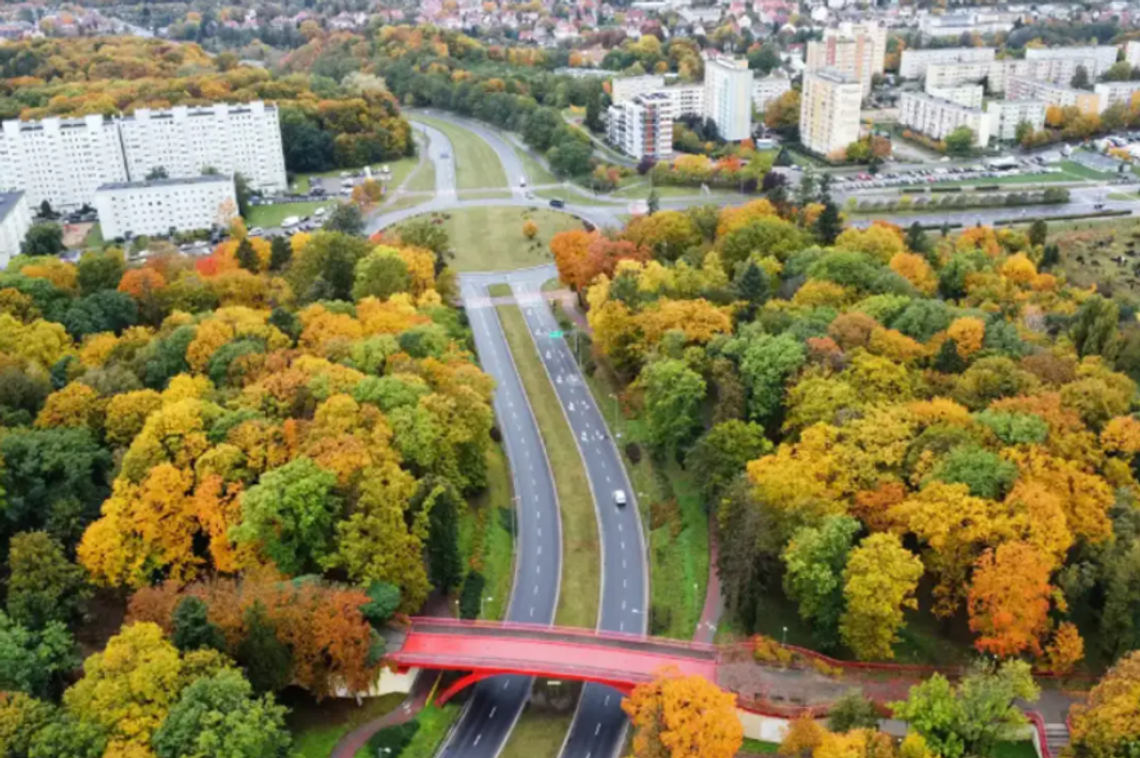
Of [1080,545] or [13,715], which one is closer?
[13,715]

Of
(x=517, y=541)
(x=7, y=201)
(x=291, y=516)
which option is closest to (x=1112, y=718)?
(x=517, y=541)

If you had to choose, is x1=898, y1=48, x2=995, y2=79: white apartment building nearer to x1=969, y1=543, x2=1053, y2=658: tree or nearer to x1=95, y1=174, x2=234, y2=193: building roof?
x1=95, y1=174, x2=234, y2=193: building roof

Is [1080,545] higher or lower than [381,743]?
higher

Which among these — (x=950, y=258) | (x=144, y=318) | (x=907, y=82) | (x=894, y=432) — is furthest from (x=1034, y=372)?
(x=907, y=82)

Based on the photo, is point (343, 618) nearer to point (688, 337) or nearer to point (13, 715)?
point (13, 715)

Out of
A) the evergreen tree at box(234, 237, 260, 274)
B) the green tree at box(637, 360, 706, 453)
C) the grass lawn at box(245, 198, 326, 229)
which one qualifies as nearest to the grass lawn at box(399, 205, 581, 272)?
the grass lawn at box(245, 198, 326, 229)

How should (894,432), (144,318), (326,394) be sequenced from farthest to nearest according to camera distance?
(144,318) < (326,394) < (894,432)

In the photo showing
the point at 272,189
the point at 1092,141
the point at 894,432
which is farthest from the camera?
the point at 1092,141
